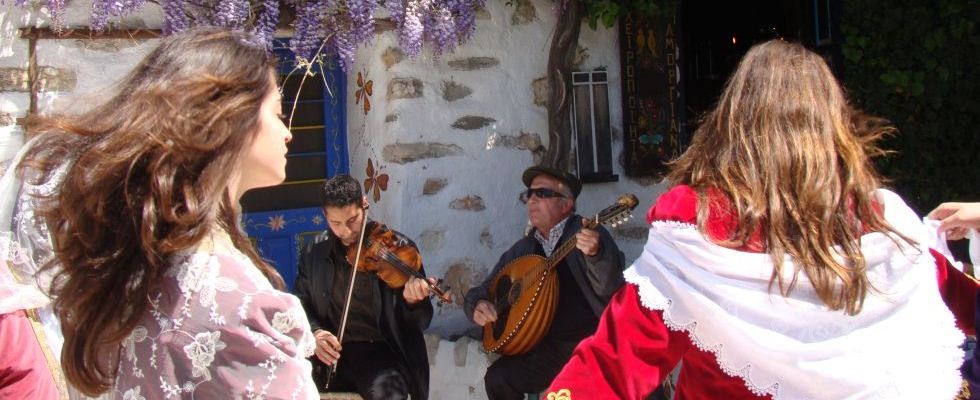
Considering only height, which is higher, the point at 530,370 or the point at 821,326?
the point at 821,326

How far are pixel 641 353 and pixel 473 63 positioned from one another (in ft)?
9.87

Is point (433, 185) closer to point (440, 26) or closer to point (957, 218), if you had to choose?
point (440, 26)

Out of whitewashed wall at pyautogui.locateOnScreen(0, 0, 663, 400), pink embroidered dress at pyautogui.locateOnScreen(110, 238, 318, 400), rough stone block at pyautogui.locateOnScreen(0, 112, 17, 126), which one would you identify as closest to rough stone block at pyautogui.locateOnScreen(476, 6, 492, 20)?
whitewashed wall at pyautogui.locateOnScreen(0, 0, 663, 400)

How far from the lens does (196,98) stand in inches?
57.3

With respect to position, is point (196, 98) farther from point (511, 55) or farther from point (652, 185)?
point (652, 185)

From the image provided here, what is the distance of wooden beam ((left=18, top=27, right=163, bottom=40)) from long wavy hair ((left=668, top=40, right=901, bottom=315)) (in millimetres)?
3201

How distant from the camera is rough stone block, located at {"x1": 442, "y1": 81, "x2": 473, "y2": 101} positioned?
4.70m

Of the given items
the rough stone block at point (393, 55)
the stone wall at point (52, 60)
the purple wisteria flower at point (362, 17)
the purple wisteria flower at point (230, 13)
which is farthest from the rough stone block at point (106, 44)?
the rough stone block at point (393, 55)

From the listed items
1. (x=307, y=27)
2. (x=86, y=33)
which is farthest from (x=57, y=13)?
(x=307, y=27)

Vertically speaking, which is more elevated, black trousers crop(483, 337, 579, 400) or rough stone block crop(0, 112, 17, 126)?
rough stone block crop(0, 112, 17, 126)

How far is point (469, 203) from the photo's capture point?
475 cm

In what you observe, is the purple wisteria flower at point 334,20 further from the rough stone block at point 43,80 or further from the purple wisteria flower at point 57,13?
the rough stone block at point 43,80

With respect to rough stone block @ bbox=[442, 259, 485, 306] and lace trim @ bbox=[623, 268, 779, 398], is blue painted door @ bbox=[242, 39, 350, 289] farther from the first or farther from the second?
lace trim @ bbox=[623, 268, 779, 398]

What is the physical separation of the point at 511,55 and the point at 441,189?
0.75 meters
